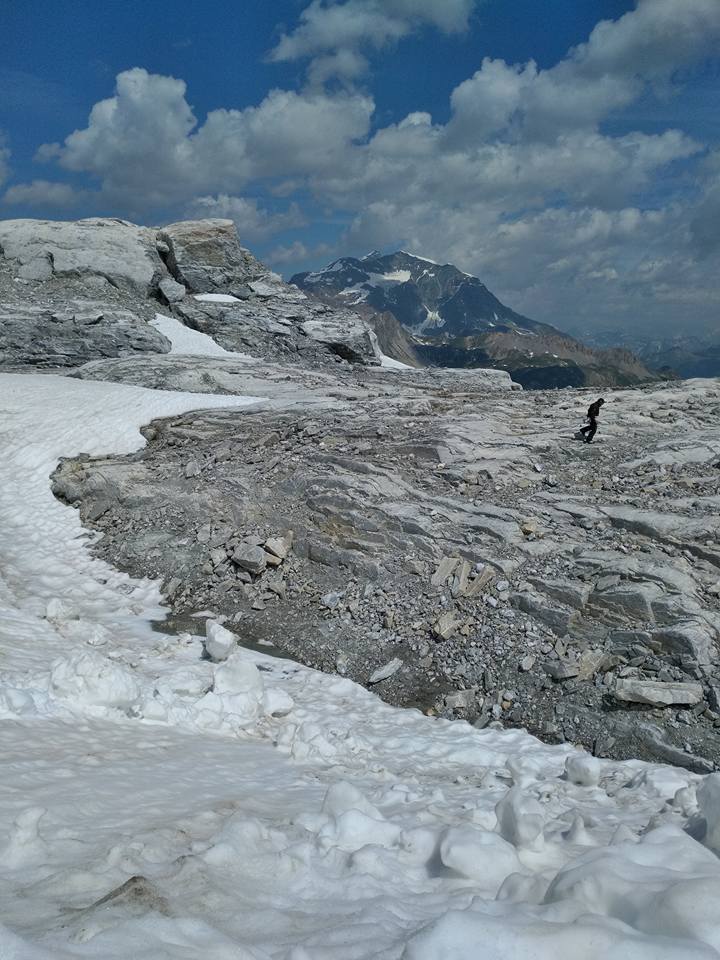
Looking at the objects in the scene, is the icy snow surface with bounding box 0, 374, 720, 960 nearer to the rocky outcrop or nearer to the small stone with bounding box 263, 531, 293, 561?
the small stone with bounding box 263, 531, 293, 561

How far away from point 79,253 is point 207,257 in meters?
9.42

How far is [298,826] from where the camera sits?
5.10 metres

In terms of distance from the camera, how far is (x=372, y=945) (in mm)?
3467

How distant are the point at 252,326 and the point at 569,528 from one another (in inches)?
1239

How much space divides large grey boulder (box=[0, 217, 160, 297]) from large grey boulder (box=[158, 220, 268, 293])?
1.65 m

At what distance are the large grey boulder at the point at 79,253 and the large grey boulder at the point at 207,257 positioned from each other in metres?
1.65

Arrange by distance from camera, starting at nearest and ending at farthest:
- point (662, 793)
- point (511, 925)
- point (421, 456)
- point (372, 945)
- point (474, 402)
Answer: point (511, 925) → point (372, 945) → point (662, 793) → point (421, 456) → point (474, 402)

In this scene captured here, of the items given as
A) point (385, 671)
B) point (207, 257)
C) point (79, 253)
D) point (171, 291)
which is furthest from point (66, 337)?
point (385, 671)

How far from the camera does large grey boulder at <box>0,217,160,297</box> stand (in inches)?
1620

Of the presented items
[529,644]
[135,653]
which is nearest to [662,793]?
[529,644]

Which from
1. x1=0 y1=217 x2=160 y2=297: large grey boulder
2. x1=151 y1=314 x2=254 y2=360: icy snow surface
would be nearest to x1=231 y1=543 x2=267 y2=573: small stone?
x1=151 y1=314 x2=254 y2=360: icy snow surface

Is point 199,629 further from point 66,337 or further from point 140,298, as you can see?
point 140,298

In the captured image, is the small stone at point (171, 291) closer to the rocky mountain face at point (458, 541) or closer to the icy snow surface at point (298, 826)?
the rocky mountain face at point (458, 541)

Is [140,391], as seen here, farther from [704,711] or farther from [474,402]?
[704,711]
